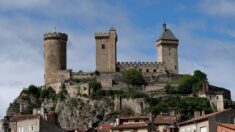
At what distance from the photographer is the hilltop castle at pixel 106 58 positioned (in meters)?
146

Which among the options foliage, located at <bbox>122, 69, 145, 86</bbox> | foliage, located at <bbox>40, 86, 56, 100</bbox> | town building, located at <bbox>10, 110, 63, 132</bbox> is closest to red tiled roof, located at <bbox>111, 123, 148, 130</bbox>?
town building, located at <bbox>10, 110, 63, 132</bbox>

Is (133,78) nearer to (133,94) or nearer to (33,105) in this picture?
(133,94)

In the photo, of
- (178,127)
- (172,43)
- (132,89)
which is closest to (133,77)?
(132,89)

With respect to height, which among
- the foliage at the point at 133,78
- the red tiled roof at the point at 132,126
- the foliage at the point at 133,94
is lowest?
the red tiled roof at the point at 132,126

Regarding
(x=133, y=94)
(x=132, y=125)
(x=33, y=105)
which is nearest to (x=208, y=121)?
(x=132, y=125)

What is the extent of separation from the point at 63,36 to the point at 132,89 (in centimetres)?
1937

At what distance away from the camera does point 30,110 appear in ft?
429

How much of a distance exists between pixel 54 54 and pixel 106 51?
9.52 m

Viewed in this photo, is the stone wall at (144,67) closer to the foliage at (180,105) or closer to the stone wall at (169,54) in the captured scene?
the stone wall at (169,54)

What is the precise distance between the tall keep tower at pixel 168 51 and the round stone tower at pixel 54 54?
17166 millimetres

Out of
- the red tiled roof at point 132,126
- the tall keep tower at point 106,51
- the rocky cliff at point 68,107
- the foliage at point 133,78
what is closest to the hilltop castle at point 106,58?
the tall keep tower at point 106,51

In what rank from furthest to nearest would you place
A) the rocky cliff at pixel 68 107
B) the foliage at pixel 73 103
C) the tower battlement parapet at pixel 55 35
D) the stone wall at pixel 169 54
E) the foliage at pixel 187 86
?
→ the tower battlement parapet at pixel 55 35, the stone wall at pixel 169 54, the foliage at pixel 187 86, the foliage at pixel 73 103, the rocky cliff at pixel 68 107

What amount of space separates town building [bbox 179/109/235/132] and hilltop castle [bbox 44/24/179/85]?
8067 centimetres

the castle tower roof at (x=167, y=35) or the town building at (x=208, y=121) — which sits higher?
the castle tower roof at (x=167, y=35)
